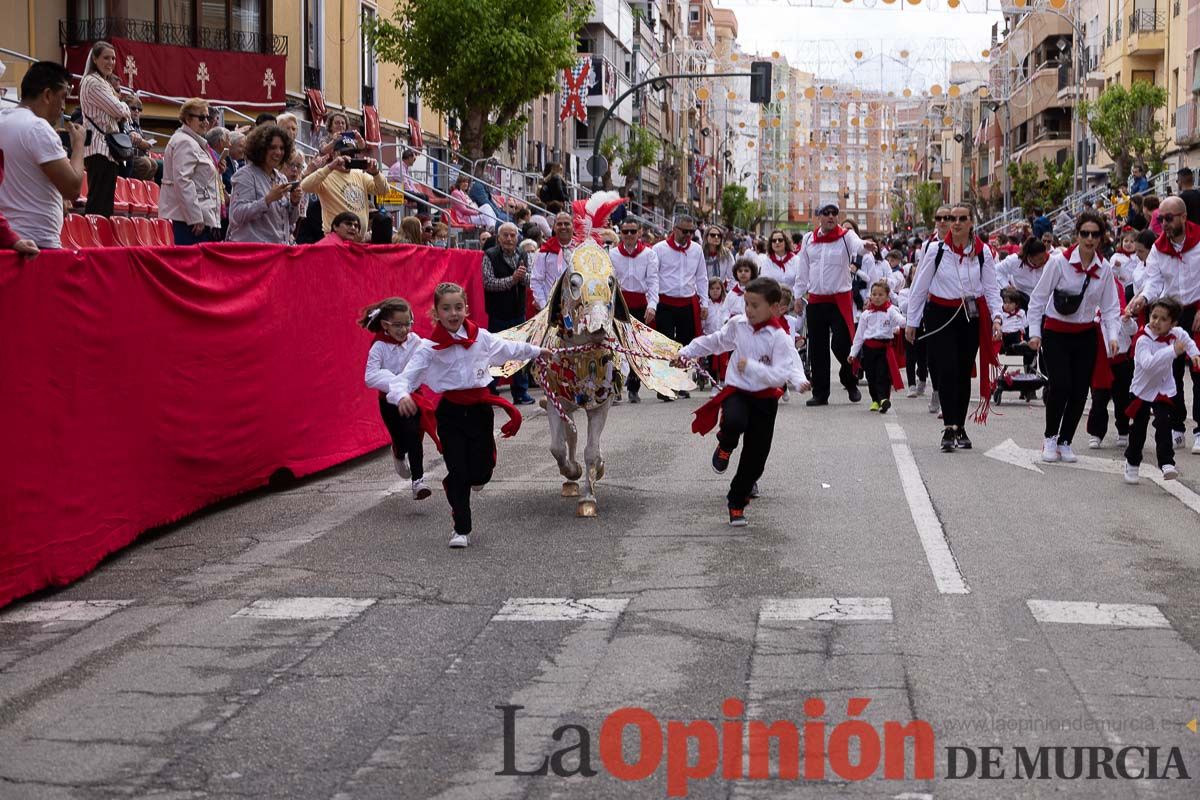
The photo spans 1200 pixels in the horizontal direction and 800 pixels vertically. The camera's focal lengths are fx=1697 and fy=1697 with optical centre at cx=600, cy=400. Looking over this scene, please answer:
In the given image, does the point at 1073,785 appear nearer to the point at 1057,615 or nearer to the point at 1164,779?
the point at 1164,779

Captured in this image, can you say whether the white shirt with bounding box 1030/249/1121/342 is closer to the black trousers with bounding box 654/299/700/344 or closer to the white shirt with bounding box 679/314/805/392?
the white shirt with bounding box 679/314/805/392

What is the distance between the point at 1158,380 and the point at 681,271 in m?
7.71

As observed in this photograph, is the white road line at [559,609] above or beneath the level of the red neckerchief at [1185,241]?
beneath

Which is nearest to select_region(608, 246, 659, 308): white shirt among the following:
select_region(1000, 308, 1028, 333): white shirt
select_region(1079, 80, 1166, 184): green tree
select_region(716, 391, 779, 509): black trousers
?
select_region(1000, 308, 1028, 333): white shirt

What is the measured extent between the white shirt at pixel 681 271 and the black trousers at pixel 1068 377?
6379mm

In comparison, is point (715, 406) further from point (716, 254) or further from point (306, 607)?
point (716, 254)

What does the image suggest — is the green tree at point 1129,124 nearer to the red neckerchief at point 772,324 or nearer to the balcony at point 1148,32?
the balcony at point 1148,32

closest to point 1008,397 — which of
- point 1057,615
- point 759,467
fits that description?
point 759,467

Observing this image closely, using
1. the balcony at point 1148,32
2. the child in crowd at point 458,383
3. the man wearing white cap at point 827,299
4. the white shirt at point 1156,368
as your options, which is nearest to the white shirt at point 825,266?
the man wearing white cap at point 827,299

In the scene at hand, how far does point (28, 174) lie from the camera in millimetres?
9531

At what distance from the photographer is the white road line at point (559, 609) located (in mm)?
7598

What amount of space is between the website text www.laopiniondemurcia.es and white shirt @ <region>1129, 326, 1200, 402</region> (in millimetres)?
6976

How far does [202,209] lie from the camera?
43.4ft

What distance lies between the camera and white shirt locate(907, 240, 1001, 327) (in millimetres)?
13938
